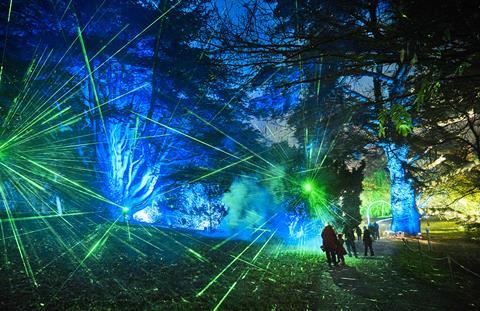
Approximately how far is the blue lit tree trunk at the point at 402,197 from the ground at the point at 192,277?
17.6 feet

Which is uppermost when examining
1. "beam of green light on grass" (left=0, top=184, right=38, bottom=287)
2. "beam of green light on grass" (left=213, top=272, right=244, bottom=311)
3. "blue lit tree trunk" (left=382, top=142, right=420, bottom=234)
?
"blue lit tree trunk" (left=382, top=142, right=420, bottom=234)

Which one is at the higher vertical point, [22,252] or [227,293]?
[22,252]

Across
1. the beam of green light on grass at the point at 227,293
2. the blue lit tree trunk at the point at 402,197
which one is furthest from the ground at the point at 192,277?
the blue lit tree trunk at the point at 402,197

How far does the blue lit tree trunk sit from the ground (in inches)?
211

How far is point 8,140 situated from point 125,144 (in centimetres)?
666

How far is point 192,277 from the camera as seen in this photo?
844 centimetres

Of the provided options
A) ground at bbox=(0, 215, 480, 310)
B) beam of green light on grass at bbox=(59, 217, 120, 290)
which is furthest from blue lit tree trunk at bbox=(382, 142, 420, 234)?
beam of green light on grass at bbox=(59, 217, 120, 290)

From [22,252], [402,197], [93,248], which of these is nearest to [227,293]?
[93,248]

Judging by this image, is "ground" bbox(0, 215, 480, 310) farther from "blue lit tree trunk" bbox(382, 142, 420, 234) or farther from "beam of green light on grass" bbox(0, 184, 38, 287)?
"blue lit tree trunk" bbox(382, 142, 420, 234)

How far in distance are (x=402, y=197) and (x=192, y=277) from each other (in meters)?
15.5

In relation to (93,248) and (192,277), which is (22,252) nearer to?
(93,248)

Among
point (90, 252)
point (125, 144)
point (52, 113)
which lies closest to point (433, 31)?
point (90, 252)

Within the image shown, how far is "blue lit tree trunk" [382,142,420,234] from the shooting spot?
18.2m

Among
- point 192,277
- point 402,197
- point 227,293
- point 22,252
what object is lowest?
point 227,293
